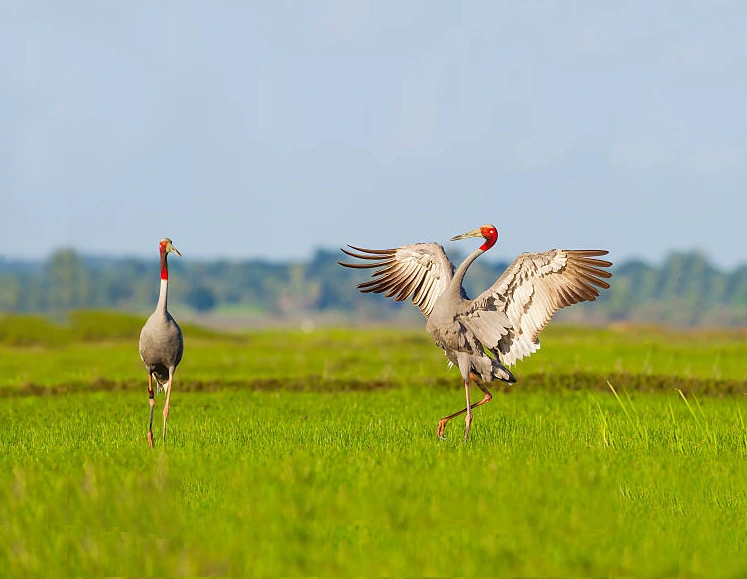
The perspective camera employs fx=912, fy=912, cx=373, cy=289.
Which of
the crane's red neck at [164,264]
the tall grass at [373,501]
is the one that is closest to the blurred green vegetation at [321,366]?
the tall grass at [373,501]

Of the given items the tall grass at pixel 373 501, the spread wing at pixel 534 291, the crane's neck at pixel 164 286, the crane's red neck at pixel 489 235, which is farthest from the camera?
the crane's neck at pixel 164 286

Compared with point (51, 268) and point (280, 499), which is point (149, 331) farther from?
point (51, 268)

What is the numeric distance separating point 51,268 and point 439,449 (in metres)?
100

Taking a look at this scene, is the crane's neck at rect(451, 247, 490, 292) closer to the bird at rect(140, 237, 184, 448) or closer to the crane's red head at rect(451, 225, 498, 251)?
the crane's red head at rect(451, 225, 498, 251)

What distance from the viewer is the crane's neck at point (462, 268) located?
1158cm

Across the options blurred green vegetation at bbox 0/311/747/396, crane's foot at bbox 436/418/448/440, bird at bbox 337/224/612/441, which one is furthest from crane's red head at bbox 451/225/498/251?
blurred green vegetation at bbox 0/311/747/396

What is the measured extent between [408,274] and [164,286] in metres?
3.34

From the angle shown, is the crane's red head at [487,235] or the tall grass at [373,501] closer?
the tall grass at [373,501]

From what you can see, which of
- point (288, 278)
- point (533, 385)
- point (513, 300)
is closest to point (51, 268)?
point (288, 278)

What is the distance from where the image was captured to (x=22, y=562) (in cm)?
696

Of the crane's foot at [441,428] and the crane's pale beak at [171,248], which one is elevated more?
the crane's pale beak at [171,248]

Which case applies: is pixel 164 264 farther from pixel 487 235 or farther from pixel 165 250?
pixel 487 235

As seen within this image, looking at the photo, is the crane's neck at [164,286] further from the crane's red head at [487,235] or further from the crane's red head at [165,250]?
the crane's red head at [487,235]

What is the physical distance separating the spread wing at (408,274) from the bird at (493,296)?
14 millimetres
